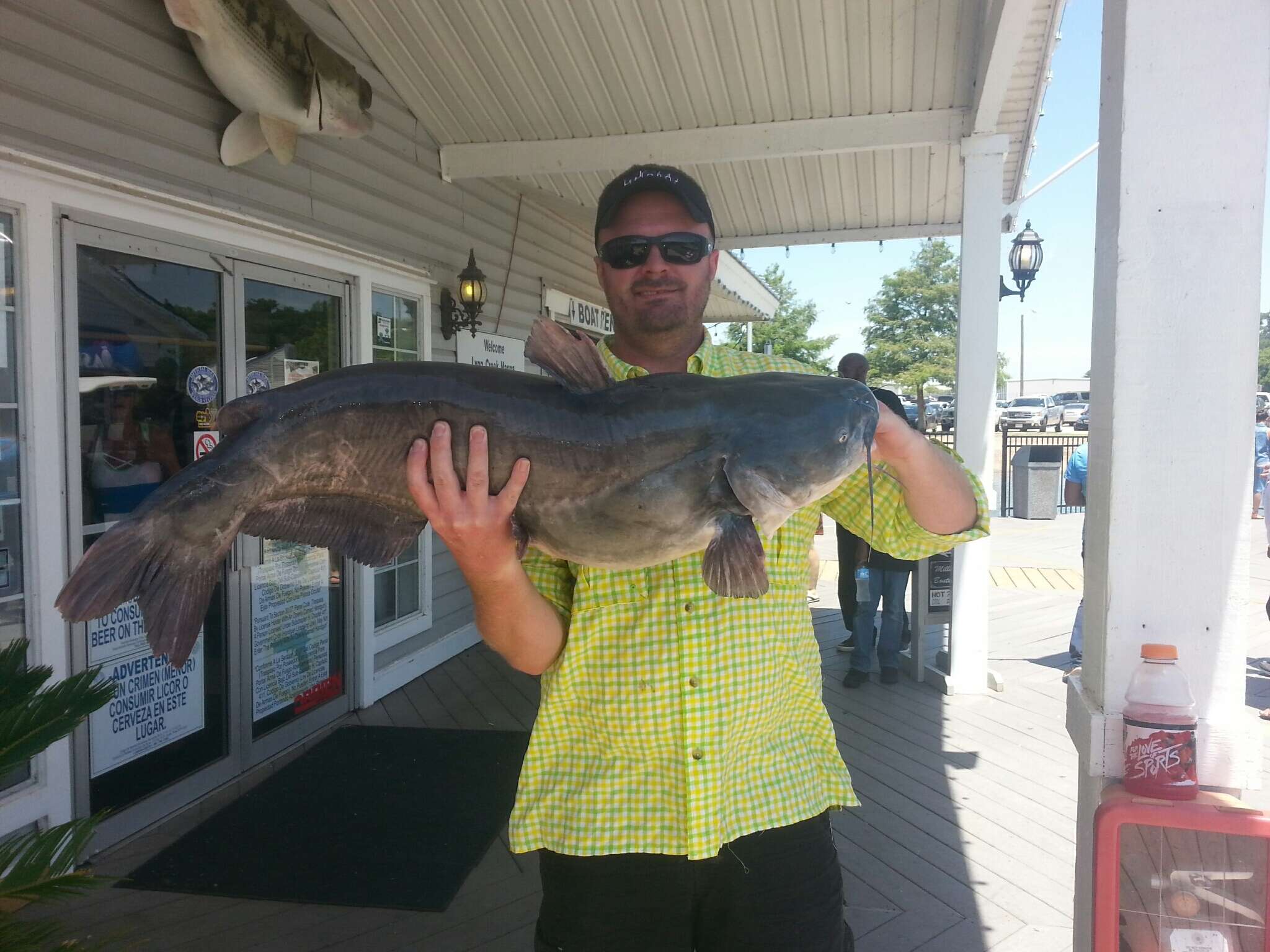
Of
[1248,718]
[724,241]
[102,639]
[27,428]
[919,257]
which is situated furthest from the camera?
[919,257]

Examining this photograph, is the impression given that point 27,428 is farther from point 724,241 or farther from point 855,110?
point 724,241

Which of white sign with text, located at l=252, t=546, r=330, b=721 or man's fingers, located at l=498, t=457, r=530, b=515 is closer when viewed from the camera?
man's fingers, located at l=498, t=457, r=530, b=515

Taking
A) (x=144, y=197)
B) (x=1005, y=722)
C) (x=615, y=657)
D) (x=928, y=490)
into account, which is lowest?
(x=1005, y=722)

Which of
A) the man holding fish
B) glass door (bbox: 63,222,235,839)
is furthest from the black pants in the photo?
glass door (bbox: 63,222,235,839)

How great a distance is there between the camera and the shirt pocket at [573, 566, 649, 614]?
1754mm

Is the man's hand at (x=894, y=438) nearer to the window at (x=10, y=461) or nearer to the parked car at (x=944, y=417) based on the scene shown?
the window at (x=10, y=461)

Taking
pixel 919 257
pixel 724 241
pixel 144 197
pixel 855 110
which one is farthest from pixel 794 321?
pixel 144 197

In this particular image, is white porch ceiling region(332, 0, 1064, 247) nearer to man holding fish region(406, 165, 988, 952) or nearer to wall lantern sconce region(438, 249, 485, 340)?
wall lantern sconce region(438, 249, 485, 340)

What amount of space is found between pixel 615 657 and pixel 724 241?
835cm

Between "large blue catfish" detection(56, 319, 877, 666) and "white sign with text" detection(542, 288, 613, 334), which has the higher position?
"white sign with text" detection(542, 288, 613, 334)

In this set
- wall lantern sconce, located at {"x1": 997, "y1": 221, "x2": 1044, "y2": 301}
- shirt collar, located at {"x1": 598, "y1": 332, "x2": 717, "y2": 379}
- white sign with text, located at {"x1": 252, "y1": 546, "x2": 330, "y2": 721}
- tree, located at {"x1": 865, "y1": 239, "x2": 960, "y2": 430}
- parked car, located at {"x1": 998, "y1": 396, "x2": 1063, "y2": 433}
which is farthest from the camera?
tree, located at {"x1": 865, "y1": 239, "x2": 960, "y2": 430}

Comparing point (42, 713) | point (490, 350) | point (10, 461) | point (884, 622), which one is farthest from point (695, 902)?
point (490, 350)

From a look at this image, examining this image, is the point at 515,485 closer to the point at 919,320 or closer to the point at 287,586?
the point at 287,586

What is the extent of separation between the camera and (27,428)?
324 cm
